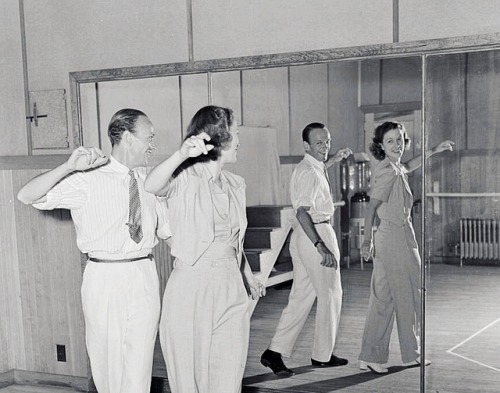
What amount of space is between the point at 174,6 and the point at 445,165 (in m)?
2.00

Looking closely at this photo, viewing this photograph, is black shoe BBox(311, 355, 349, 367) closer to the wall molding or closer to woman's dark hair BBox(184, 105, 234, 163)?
woman's dark hair BBox(184, 105, 234, 163)

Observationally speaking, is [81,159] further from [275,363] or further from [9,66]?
[9,66]

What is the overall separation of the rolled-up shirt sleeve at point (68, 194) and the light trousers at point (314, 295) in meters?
1.30

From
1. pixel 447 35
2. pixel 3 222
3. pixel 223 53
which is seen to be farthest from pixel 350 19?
pixel 3 222

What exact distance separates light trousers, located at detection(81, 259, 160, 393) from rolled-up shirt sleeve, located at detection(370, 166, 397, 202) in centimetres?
137

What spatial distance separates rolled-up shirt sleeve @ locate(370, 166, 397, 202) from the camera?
152 inches

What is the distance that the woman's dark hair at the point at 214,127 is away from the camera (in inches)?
134

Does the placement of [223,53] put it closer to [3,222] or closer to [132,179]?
[132,179]

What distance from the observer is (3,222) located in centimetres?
484

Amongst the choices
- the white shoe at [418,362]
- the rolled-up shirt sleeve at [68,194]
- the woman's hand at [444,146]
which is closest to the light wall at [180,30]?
the woman's hand at [444,146]

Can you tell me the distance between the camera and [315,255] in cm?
403

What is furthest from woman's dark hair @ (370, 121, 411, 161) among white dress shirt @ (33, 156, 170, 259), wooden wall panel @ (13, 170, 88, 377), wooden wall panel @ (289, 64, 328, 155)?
wooden wall panel @ (13, 170, 88, 377)

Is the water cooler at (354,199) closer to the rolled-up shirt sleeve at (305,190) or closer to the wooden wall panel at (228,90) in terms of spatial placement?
the rolled-up shirt sleeve at (305,190)

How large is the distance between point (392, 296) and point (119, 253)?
161 centimetres
